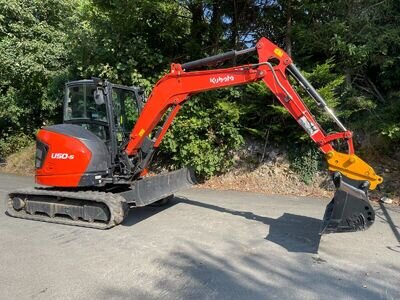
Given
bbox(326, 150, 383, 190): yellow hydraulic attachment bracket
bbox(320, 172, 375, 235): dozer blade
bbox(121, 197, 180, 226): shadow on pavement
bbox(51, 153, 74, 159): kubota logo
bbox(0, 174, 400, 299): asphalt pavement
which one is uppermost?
bbox(51, 153, 74, 159): kubota logo

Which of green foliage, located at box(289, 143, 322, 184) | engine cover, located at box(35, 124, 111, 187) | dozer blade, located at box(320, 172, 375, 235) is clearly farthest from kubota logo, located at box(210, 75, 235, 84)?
green foliage, located at box(289, 143, 322, 184)

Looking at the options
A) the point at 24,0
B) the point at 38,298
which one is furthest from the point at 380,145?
the point at 24,0

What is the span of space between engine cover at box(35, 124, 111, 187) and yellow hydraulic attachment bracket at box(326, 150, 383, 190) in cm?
376

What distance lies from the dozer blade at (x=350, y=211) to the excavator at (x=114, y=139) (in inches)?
34.9

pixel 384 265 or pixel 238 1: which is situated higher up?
pixel 238 1

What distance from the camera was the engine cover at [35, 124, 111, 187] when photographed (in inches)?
268

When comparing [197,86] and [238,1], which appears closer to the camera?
[197,86]

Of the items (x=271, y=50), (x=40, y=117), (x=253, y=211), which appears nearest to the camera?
(x=271, y=50)

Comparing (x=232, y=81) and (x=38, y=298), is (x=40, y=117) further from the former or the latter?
(x=38, y=298)

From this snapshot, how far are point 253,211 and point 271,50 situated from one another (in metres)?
3.18

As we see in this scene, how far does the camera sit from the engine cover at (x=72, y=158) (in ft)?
22.4

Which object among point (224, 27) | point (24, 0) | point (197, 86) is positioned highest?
point (24, 0)

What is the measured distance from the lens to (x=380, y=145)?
10008 mm

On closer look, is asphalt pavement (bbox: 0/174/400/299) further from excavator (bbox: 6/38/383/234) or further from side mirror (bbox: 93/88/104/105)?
side mirror (bbox: 93/88/104/105)
